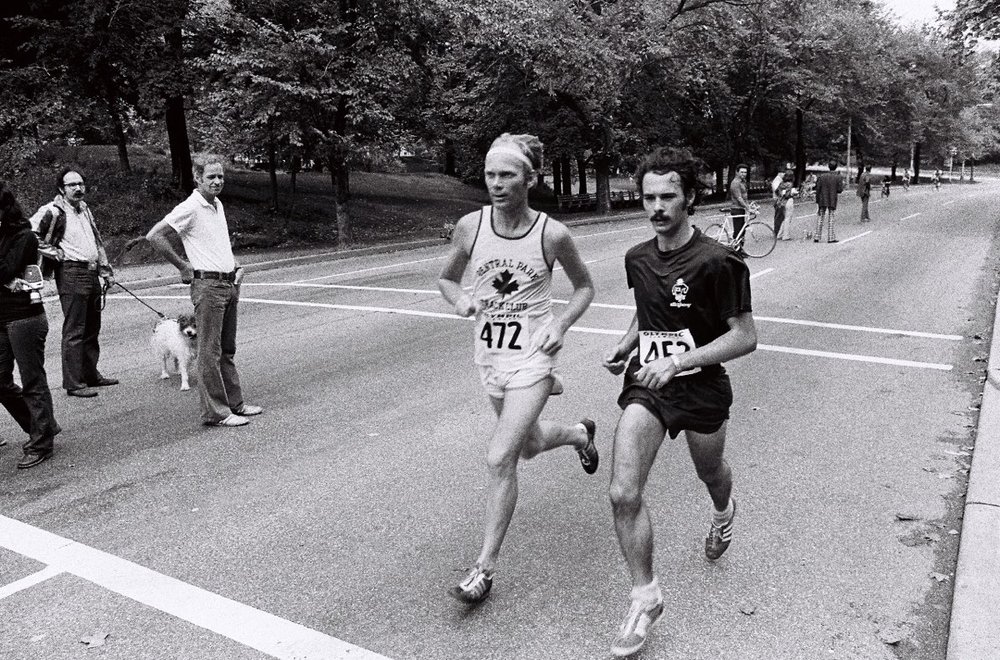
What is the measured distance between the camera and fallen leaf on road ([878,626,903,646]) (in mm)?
3348

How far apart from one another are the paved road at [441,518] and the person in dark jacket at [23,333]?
28 cm

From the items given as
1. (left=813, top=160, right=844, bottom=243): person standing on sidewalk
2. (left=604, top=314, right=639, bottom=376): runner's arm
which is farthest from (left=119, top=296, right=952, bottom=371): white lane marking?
(left=813, top=160, right=844, bottom=243): person standing on sidewalk

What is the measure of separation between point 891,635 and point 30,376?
5.44m

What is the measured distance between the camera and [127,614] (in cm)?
363

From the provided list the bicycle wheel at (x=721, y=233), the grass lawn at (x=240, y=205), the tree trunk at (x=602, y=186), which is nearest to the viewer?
the bicycle wheel at (x=721, y=233)

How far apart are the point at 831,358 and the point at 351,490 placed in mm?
5449

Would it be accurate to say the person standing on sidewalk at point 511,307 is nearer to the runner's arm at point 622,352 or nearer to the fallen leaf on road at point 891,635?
the runner's arm at point 622,352

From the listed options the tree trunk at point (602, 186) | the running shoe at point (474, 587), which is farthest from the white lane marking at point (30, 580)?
the tree trunk at point (602, 186)

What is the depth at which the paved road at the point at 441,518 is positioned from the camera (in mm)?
3471

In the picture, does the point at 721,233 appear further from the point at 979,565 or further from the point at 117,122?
the point at 117,122

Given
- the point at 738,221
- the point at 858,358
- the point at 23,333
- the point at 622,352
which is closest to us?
the point at 622,352

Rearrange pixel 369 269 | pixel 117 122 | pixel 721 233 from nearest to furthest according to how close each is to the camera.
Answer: pixel 369 269 < pixel 721 233 < pixel 117 122

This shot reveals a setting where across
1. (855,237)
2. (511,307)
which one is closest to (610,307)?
(511,307)

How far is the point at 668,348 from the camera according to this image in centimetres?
348
